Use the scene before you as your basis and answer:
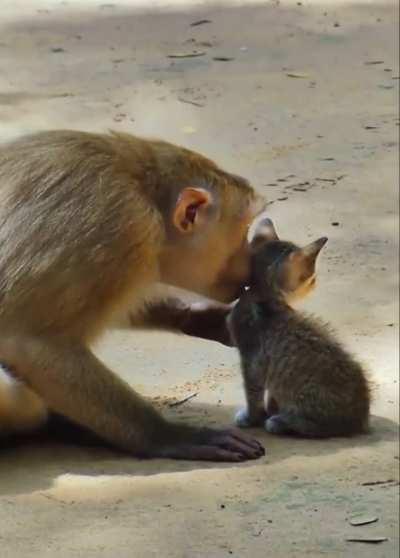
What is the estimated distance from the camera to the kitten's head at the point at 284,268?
18.1 feet

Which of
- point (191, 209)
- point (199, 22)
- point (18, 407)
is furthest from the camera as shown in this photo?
point (199, 22)

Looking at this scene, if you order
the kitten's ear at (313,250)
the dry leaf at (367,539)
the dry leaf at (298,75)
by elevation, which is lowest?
the dry leaf at (298,75)

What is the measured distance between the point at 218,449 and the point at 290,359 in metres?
0.46

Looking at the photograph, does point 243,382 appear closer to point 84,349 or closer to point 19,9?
point 84,349

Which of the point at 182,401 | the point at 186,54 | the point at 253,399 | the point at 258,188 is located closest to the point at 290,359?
the point at 253,399

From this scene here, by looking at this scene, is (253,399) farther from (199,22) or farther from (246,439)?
(199,22)

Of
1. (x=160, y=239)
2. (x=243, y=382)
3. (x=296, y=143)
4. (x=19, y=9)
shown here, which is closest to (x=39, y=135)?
(x=160, y=239)

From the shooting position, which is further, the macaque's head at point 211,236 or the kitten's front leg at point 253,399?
the kitten's front leg at point 253,399

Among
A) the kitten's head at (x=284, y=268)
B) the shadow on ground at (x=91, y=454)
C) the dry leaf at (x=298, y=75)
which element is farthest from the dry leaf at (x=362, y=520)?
the dry leaf at (x=298, y=75)

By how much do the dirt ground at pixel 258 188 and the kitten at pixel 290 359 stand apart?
10 centimetres

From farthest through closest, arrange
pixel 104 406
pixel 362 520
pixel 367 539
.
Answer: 1. pixel 104 406
2. pixel 362 520
3. pixel 367 539

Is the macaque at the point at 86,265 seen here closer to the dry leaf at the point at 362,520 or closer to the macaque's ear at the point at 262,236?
the macaque's ear at the point at 262,236

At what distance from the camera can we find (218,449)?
17.0 ft

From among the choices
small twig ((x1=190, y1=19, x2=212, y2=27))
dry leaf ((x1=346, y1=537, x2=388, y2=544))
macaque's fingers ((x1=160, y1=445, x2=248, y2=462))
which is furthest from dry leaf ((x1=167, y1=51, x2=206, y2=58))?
dry leaf ((x1=346, y1=537, x2=388, y2=544))
